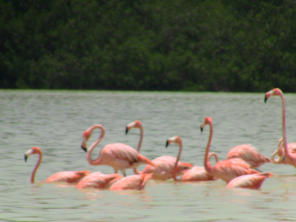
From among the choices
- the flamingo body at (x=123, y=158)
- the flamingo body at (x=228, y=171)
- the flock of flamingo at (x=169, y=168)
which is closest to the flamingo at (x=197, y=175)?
the flock of flamingo at (x=169, y=168)

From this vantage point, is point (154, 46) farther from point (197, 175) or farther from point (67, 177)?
point (67, 177)

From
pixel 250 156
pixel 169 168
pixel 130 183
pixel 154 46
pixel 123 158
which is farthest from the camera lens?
pixel 154 46

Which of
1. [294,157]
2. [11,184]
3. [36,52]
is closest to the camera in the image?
[11,184]

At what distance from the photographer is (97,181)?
9.60m

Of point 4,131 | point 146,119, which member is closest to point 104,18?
point 146,119

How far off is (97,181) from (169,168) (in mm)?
1580

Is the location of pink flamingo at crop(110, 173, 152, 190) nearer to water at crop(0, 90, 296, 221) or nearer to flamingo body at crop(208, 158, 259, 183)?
water at crop(0, 90, 296, 221)

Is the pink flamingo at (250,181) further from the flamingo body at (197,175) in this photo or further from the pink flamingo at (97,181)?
the pink flamingo at (97,181)

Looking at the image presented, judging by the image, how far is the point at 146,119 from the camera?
26.7 m

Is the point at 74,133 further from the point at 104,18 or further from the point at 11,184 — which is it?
the point at 104,18

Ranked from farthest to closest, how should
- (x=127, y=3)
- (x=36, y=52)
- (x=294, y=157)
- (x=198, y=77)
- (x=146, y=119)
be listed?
1. (x=127, y=3)
2. (x=36, y=52)
3. (x=198, y=77)
4. (x=146, y=119)
5. (x=294, y=157)

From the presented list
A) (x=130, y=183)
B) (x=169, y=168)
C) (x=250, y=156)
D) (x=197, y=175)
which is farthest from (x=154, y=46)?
(x=130, y=183)

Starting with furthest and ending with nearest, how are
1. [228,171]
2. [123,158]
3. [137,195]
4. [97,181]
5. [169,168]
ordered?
[169,168]
[123,158]
[228,171]
[97,181]
[137,195]

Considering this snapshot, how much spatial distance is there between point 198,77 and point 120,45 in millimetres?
9119
